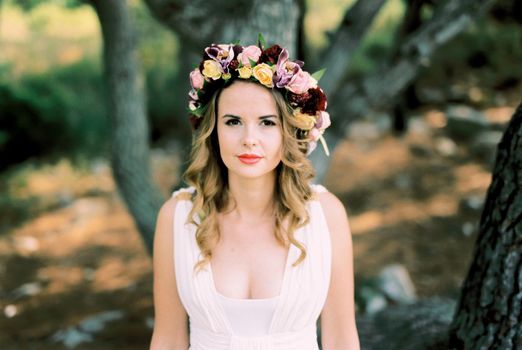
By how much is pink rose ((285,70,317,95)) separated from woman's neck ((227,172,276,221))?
1.31 feet

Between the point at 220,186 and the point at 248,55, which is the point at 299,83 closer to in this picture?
the point at 248,55

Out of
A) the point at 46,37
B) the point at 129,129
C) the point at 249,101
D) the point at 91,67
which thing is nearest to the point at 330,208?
the point at 249,101

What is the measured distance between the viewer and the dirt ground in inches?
200

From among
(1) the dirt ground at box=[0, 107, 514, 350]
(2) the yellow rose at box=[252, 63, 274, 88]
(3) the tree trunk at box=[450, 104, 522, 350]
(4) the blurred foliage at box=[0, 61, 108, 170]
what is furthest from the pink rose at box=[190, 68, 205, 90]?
(4) the blurred foliage at box=[0, 61, 108, 170]

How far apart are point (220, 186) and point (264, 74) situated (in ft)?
1.81

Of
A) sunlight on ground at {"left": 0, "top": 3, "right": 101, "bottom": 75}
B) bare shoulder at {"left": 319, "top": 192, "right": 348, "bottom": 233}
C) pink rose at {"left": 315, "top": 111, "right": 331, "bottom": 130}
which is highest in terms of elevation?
sunlight on ground at {"left": 0, "top": 3, "right": 101, "bottom": 75}

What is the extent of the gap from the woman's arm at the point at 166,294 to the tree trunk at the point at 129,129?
3.91ft

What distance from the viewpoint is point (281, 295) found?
2.37 metres

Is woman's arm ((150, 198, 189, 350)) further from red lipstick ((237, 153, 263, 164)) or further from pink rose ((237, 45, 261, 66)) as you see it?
pink rose ((237, 45, 261, 66))

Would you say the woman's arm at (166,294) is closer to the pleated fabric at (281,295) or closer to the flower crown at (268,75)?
the pleated fabric at (281,295)

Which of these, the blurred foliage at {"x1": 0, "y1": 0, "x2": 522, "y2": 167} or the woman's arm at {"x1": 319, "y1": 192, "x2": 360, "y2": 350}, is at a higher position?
the blurred foliage at {"x1": 0, "y1": 0, "x2": 522, "y2": 167}

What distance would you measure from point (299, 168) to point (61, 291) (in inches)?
146

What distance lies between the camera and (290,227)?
2.46 m

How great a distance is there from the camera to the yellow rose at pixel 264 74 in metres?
2.24
